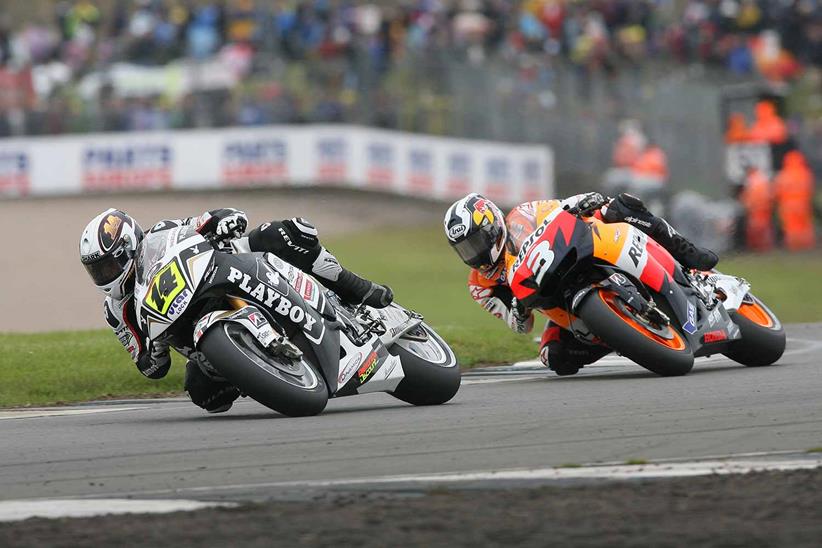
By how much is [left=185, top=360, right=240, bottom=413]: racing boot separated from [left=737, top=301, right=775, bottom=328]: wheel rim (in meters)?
3.65

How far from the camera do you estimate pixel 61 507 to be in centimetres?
609

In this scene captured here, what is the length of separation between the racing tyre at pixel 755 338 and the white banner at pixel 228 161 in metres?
18.8

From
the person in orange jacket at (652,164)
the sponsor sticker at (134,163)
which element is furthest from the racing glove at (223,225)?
the sponsor sticker at (134,163)

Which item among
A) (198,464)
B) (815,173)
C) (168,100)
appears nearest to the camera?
(198,464)

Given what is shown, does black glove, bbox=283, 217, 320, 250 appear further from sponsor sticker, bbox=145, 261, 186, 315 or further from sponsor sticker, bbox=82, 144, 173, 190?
sponsor sticker, bbox=82, 144, 173, 190

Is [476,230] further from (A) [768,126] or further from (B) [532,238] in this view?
(A) [768,126]

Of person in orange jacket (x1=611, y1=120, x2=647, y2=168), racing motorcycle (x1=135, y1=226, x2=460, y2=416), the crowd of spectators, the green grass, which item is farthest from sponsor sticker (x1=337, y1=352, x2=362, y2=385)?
the crowd of spectators

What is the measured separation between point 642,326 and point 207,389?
268 cm

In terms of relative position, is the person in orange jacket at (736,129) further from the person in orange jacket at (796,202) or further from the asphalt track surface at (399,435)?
the asphalt track surface at (399,435)

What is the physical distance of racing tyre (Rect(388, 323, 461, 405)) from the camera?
30.2ft

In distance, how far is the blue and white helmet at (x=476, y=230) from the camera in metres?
10.2

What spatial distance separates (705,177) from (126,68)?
1252 centimetres

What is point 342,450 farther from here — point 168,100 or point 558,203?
point 168,100


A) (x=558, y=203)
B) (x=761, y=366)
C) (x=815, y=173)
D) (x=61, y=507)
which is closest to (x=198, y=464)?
(x=61, y=507)
